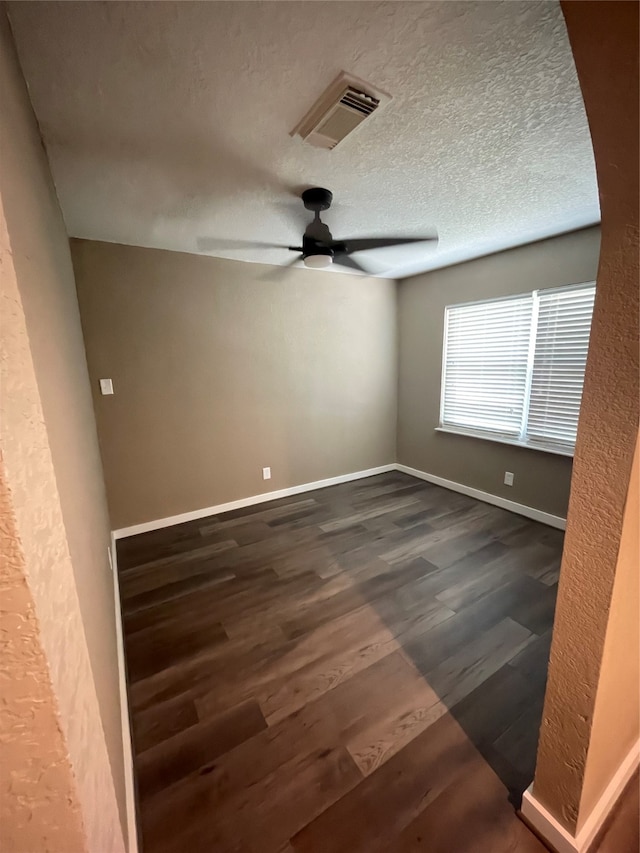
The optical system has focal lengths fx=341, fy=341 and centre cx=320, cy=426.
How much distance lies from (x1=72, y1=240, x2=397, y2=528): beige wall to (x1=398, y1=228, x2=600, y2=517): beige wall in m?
0.36

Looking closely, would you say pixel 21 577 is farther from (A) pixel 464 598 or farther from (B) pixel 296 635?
(A) pixel 464 598

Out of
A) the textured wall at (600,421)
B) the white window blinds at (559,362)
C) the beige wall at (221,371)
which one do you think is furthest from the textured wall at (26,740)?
the white window blinds at (559,362)

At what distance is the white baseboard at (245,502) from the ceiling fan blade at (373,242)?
248 cm

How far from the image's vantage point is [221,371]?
3205mm

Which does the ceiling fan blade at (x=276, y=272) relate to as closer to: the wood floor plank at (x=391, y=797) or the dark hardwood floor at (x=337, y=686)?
the dark hardwood floor at (x=337, y=686)

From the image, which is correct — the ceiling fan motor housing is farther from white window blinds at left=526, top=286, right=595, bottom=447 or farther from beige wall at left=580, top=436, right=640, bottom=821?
white window blinds at left=526, top=286, right=595, bottom=447

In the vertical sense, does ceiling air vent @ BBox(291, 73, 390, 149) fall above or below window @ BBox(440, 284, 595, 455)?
above

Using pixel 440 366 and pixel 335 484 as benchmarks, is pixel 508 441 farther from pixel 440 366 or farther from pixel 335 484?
pixel 335 484

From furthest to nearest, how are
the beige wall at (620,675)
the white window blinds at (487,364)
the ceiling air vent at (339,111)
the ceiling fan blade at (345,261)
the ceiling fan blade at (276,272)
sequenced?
the ceiling fan blade at (276,272)
the white window blinds at (487,364)
the ceiling fan blade at (345,261)
the ceiling air vent at (339,111)
the beige wall at (620,675)

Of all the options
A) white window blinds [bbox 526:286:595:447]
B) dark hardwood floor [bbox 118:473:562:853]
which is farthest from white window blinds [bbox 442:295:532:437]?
dark hardwood floor [bbox 118:473:562:853]

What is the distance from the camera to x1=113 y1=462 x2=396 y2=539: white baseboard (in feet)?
9.81

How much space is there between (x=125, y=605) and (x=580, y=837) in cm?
226

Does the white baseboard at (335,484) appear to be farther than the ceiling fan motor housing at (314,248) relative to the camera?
Yes

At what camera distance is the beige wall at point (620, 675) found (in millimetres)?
A: 846
